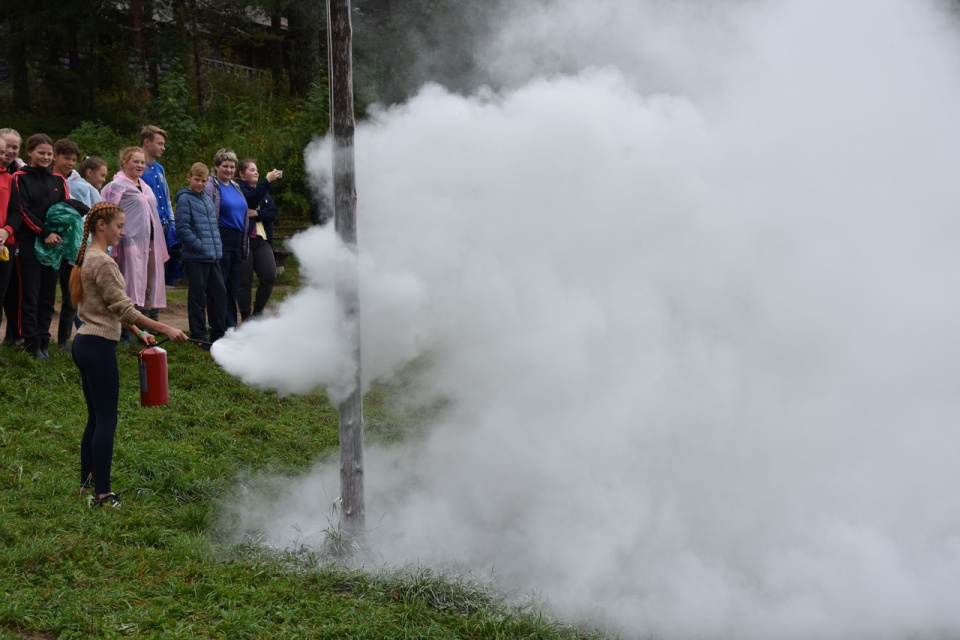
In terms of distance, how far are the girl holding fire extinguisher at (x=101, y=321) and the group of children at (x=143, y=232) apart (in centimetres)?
279

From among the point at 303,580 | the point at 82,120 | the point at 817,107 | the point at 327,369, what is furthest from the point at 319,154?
the point at 82,120

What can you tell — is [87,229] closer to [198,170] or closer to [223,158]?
[198,170]

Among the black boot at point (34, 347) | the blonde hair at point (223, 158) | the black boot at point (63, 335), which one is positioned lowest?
the black boot at point (34, 347)

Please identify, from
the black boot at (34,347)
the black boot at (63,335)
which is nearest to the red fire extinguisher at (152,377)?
the black boot at (34,347)

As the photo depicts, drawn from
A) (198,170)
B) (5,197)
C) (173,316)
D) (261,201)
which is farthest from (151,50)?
(5,197)

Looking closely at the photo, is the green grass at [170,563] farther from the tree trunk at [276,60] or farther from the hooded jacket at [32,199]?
the tree trunk at [276,60]

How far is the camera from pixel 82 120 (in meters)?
22.4

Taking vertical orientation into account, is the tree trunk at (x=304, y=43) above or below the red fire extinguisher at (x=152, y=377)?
above

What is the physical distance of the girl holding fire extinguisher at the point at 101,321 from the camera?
5230 millimetres

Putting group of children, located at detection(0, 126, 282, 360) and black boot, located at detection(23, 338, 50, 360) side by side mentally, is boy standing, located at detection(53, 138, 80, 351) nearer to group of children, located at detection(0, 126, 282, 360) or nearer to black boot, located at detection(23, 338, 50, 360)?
group of children, located at detection(0, 126, 282, 360)

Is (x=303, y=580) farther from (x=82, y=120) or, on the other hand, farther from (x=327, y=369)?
(x=82, y=120)

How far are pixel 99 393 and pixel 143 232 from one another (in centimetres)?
383

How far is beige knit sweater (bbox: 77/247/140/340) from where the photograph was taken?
5.21 meters

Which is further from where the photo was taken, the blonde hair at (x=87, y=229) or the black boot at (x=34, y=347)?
the black boot at (x=34, y=347)
